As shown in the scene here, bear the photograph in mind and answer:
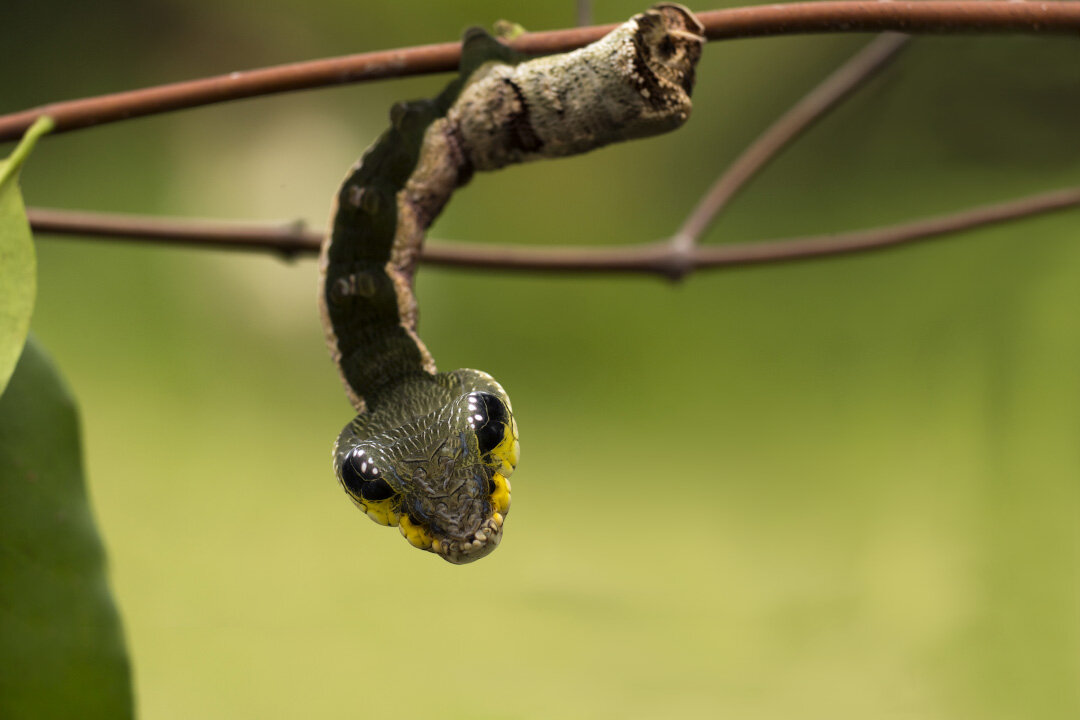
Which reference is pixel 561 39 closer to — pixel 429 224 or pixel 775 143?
pixel 429 224

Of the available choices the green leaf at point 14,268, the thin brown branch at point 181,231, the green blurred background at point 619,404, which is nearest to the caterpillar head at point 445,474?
the green leaf at point 14,268

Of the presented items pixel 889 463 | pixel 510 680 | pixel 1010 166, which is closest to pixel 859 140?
pixel 1010 166

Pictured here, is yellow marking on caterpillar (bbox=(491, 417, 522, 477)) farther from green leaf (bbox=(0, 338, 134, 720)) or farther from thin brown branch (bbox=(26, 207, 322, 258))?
thin brown branch (bbox=(26, 207, 322, 258))

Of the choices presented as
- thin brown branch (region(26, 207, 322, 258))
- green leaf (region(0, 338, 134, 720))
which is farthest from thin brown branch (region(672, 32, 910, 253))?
green leaf (region(0, 338, 134, 720))

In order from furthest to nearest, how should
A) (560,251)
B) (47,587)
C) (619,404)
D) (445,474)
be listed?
(619,404) → (560,251) → (47,587) → (445,474)

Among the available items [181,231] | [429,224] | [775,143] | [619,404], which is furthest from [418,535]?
[619,404]

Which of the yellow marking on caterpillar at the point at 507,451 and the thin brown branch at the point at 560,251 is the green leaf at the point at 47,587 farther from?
the yellow marking on caterpillar at the point at 507,451
